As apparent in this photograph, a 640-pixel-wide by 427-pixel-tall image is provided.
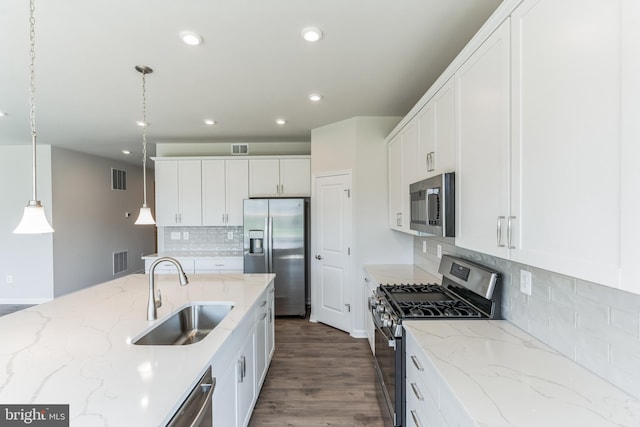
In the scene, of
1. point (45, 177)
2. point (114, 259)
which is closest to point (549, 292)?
point (45, 177)

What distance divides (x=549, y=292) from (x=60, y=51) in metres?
3.39

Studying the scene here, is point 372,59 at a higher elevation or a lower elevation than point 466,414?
higher

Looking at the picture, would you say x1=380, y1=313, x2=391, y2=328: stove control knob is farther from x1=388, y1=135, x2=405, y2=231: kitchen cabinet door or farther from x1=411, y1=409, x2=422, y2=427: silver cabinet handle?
x1=388, y1=135, x2=405, y2=231: kitchen cabinet door

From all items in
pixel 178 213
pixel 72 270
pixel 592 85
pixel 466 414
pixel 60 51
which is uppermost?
pixel 60 51

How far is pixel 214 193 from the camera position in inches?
183

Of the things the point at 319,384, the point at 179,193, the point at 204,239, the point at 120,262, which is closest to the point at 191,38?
the point at 319,384

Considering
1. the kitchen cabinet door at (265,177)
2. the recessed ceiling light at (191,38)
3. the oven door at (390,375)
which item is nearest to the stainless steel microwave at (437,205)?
the oven door at (390,375)

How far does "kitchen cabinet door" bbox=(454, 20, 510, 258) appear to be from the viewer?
1.29m

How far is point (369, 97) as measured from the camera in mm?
3066

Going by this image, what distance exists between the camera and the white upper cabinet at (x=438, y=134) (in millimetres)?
1797

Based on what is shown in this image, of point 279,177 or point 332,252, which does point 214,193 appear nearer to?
point 279,177

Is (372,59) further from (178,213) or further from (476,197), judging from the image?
(178,213)

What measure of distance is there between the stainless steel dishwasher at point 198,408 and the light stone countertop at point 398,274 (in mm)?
1761

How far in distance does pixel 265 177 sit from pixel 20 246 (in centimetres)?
434
